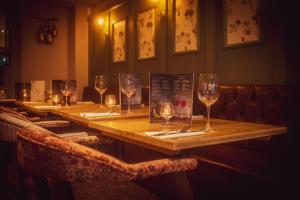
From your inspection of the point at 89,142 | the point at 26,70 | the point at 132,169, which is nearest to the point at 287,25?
the point at 89,142

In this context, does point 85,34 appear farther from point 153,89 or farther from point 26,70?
point 153,89

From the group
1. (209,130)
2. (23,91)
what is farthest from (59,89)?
(209,130)

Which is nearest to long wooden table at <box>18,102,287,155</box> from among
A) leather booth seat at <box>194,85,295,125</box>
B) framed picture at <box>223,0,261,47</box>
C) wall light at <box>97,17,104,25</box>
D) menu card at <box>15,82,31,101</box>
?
leather booth seat at <box>194,85,295,125</box>

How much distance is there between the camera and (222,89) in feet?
11.4

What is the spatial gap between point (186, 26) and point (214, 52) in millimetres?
718

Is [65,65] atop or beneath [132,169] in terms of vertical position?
atop

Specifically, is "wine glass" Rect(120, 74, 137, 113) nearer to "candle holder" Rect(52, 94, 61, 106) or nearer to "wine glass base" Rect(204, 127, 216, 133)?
"wine glass base" Rect(204, 127, 216, 133)

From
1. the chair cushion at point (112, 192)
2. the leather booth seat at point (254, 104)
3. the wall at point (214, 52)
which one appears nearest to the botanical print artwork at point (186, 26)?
the wall at point (214, 52)

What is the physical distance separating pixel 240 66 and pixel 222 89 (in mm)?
463

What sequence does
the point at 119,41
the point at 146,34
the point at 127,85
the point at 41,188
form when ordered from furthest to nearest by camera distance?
the point at 119,41 → the point at 146,34 → the point at 127,85 → the point at 41,188

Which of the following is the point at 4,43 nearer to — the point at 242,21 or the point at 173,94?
the point at 242,21

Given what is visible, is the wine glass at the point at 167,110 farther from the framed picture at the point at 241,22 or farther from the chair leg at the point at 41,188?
the framed picture at the point at 241,22

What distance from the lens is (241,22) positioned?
3.67 meters

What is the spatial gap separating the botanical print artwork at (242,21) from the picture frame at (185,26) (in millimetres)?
580
